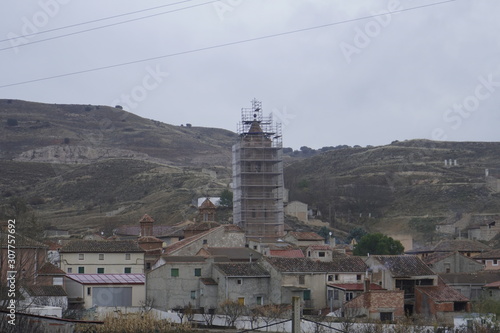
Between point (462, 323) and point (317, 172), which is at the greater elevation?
point (317, 172)

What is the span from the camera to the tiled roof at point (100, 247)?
185 ft

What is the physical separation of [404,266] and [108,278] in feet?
55.8

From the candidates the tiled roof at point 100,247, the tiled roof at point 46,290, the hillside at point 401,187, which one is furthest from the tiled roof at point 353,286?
the hillside at point 401,187

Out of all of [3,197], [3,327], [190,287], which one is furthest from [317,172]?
[3,327]

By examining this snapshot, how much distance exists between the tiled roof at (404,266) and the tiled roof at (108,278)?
13968mm

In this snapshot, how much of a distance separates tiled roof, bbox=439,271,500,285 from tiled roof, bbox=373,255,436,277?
8.69ft

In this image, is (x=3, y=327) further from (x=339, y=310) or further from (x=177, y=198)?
(x=177, y=198)

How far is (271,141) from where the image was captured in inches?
3302

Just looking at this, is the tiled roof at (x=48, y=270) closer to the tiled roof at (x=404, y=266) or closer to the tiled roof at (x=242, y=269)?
the tiled roof at (x=242, y=269)

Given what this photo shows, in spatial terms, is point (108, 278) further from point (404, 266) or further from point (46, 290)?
point (404, 266)

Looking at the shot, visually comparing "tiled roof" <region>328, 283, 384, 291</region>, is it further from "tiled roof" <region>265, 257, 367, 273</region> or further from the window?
the window

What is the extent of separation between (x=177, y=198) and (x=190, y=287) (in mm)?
62289

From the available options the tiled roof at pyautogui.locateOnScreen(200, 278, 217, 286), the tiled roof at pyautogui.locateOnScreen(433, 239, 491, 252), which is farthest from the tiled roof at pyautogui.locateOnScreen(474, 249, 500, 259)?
the tiled roof at pyautogui.locateOnScreen(200, 278, 217, 286)

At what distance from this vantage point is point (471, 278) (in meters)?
55.7
